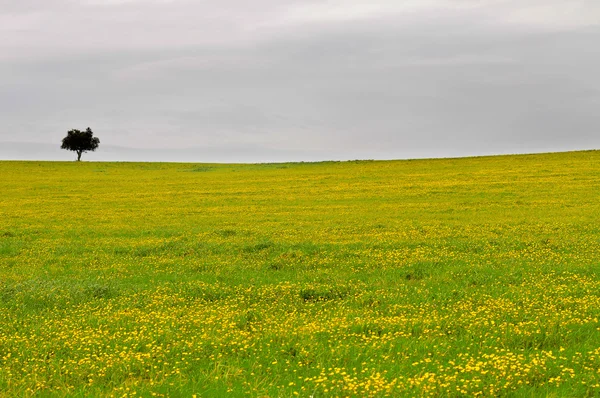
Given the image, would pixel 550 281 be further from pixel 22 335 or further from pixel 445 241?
pixel 22 335

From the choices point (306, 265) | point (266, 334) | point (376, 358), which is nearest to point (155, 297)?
point (266, 334)

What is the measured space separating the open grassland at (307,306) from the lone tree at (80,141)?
88.4 meters

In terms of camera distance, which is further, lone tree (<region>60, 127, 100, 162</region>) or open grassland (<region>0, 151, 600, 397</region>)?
lone tree (<region>60, 127, 100, 162</region>)

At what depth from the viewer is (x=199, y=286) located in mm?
12711

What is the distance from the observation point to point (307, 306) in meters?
10.9

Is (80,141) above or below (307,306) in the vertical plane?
above

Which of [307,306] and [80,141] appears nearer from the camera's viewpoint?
[307,306]

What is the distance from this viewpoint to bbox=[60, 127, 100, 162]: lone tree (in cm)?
10938

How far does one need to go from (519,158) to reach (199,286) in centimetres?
6575

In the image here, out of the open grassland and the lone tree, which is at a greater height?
the lone tree

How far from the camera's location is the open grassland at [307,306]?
7.05 meters

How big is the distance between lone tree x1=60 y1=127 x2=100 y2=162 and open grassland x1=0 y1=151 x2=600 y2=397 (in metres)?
88.4

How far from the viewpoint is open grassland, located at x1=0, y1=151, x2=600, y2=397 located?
23.1 ft

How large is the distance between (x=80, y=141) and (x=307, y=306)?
109778mm
